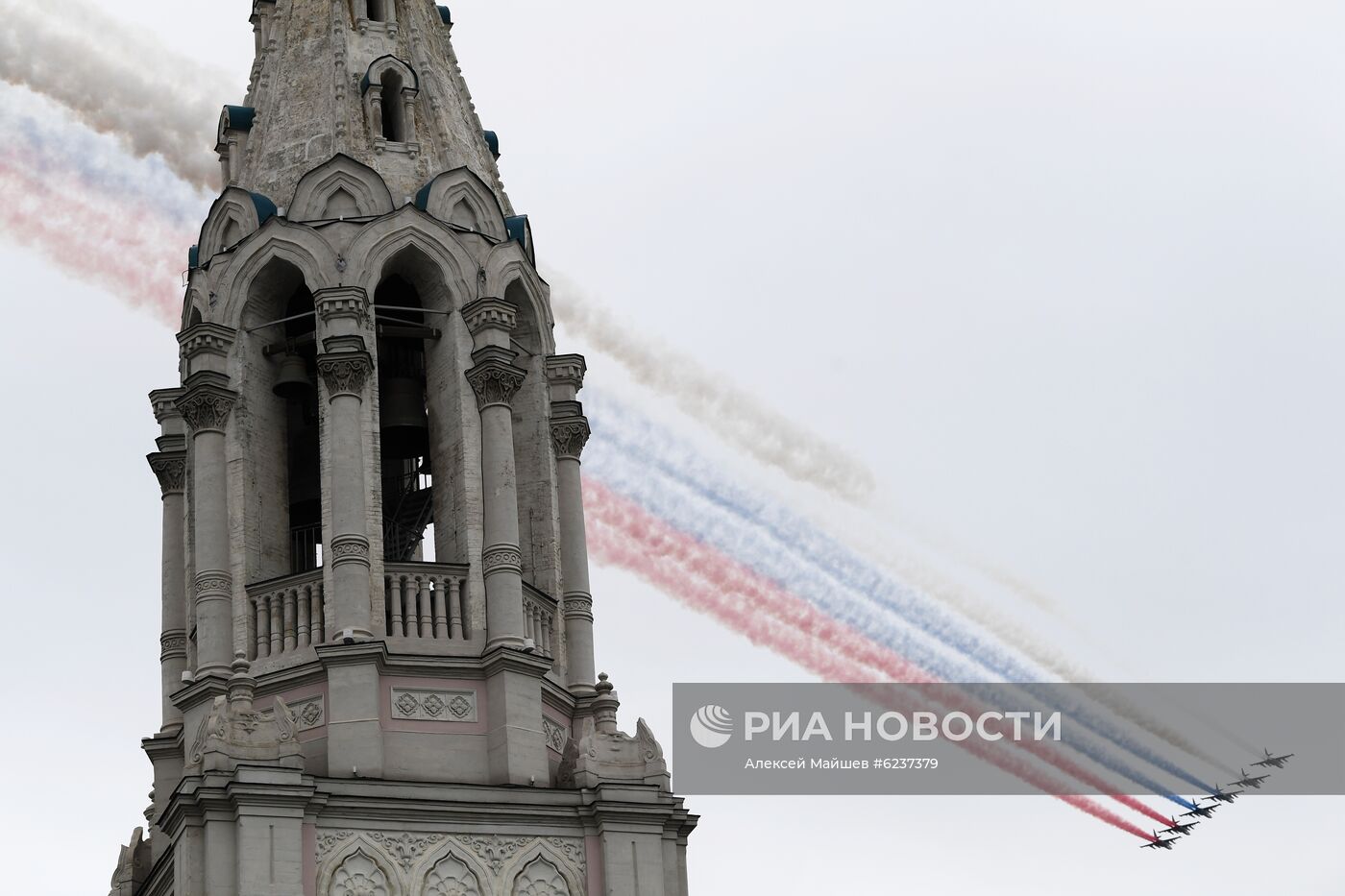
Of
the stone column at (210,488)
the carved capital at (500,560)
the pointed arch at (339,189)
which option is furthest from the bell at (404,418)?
the carved capital at (500,560)

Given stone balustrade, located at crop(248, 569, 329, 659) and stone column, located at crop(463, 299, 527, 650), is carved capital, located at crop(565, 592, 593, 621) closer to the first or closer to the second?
stone column, located at crop(463, 299, 527, 650)

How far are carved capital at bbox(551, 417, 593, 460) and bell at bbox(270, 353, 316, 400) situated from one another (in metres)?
5.21

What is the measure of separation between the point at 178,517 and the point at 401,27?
1230 centimetres

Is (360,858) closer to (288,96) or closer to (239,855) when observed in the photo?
(239,855)

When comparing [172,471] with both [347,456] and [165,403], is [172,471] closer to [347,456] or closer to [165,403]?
[165,403]

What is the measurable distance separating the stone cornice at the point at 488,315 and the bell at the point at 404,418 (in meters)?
2.30

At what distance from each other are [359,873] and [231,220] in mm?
15756

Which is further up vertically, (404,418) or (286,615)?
(404,418)

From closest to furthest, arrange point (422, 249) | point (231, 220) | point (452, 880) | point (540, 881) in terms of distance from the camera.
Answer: point (452, 880), point (540, 881), point (422, 249), point (231, 220)

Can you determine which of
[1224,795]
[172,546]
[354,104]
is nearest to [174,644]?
[172,546]

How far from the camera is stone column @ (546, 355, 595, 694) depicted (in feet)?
193

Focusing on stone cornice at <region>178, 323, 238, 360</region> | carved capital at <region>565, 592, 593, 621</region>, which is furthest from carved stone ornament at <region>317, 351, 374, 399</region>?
carved capital at <region>565, 592, 593, 621</region>

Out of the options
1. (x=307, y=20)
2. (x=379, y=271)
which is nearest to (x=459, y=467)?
(x=379, y=271)

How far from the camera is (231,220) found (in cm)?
6097
